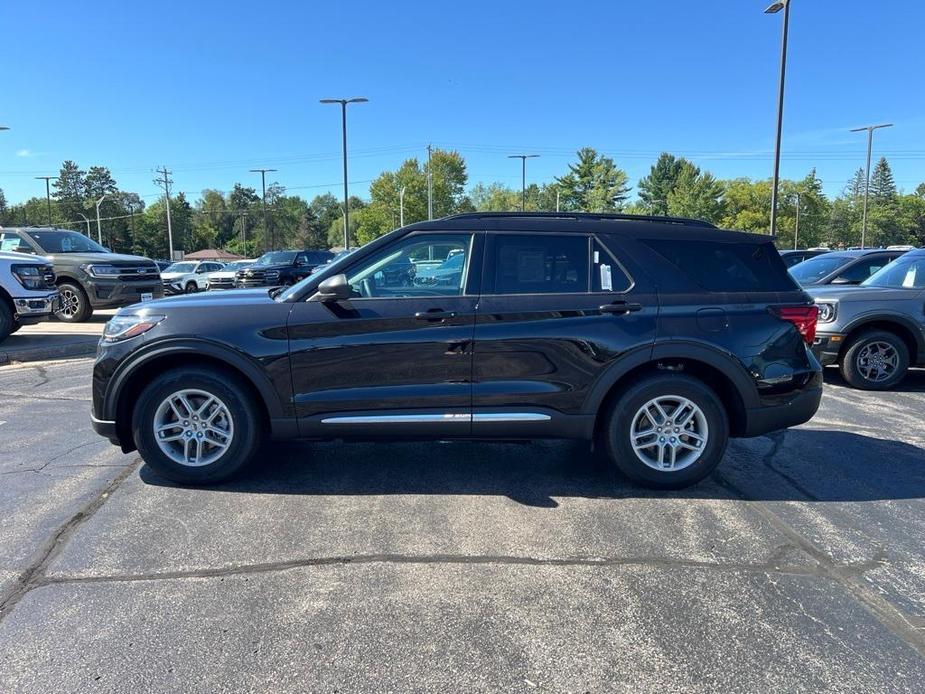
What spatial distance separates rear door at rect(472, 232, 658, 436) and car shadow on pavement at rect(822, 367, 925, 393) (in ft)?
14.5

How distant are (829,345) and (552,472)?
15.7ft

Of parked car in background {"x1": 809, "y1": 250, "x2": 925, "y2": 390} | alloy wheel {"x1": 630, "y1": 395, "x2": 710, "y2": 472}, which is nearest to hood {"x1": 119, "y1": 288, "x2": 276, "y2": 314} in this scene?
alloy wheel {"x1": 630, "y1": 395, "x2": 710, "y2": 472}

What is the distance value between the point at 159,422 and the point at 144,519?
69cm

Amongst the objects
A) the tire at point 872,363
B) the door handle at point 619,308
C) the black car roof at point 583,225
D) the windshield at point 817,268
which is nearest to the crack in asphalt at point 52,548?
the black car roof at point 583,225

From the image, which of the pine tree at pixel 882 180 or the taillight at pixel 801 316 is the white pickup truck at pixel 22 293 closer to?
the taillight at pixel 801 316

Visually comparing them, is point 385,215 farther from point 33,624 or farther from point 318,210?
point 33,624

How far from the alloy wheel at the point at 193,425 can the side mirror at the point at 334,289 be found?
3.37 ft

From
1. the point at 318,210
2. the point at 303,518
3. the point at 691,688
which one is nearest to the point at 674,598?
the point at 691,688

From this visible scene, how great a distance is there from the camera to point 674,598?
2.91 m

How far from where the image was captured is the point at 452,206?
255ft

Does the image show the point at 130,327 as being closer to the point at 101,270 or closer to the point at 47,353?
the point at 47,353

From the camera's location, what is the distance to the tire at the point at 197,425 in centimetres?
411

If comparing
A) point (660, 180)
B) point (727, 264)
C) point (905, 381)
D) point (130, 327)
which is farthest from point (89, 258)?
point (660, 180)

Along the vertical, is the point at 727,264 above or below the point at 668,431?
above
